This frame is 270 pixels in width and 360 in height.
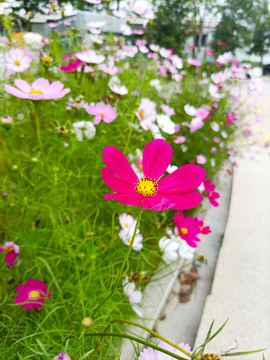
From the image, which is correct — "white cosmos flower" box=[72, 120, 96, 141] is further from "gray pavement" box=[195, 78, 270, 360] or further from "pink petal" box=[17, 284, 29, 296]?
"gray pavement" box=[195, 78, 270, 360]

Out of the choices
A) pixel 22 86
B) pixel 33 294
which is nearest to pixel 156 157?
pixel 22 86

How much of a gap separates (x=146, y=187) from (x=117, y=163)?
45mm

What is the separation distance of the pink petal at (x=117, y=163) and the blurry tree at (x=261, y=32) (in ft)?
43.2

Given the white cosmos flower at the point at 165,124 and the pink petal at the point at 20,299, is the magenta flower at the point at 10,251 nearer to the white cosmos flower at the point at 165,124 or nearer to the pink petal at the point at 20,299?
the pink petal at the point at 20,299

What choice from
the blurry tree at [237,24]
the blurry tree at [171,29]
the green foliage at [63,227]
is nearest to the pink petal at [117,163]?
the green foliage at [63,227]

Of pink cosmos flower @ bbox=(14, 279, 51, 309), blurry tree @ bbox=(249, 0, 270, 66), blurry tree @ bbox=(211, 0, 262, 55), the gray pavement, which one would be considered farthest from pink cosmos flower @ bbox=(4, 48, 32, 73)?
blurry tree @ bbox=(249, 0, 270, 66)

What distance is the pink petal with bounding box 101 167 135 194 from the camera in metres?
0.37

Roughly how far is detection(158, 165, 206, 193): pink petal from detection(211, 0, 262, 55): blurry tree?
11331mm

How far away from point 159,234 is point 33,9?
974mm

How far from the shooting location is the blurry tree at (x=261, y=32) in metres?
11.6

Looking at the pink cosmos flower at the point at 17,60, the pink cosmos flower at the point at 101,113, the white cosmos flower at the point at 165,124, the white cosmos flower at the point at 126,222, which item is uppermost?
the pink cosmos flower at the point at 17,60

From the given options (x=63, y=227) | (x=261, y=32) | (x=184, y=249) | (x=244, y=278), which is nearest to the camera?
(x=63, y=227)

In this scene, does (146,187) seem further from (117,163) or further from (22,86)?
(22,86)

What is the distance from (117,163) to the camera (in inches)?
15.3
